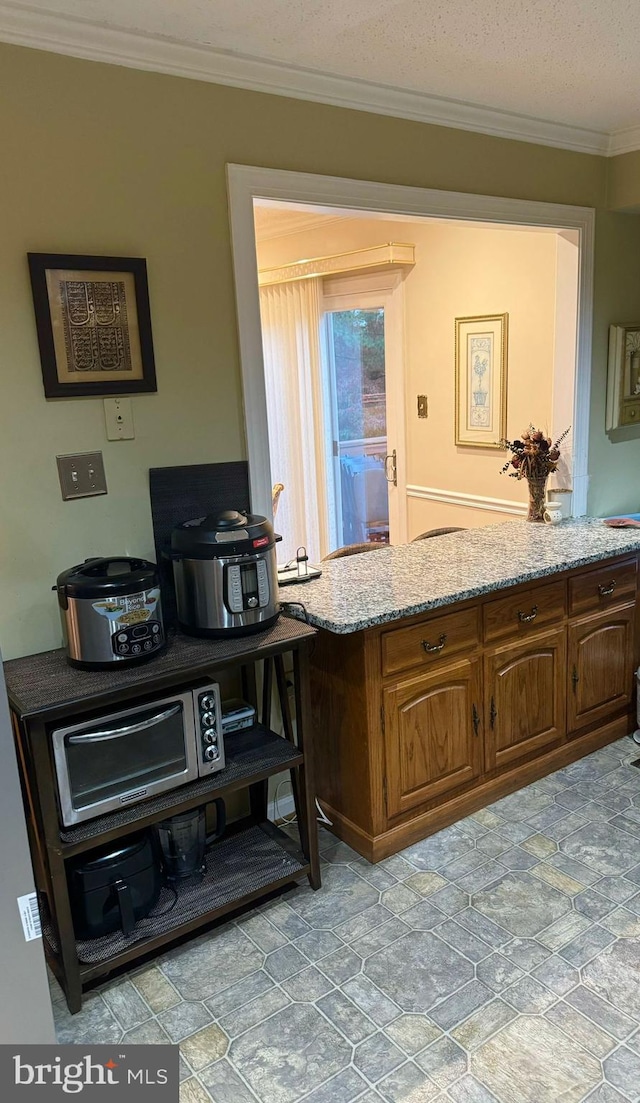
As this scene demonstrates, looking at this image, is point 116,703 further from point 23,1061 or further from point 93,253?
point 93,253

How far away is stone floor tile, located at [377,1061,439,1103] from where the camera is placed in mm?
1695

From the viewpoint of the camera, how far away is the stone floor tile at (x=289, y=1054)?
1.75 metres

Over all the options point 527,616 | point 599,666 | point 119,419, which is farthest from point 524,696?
point 119,419

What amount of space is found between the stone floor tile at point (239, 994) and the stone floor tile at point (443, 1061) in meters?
0.45

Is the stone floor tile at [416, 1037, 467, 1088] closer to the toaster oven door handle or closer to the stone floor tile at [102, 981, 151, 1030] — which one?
the stone floor tile at [102, 981, 151, 1030]

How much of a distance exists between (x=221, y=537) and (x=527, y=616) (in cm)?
124

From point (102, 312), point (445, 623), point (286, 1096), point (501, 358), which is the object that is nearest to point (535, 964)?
point (286, 1096)

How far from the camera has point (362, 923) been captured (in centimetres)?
226

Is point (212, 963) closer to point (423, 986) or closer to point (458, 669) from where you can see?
point (423, 986)

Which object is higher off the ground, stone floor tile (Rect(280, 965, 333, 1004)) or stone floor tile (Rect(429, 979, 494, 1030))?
stone floor tile (Rect(429, 979, 494, 1030))

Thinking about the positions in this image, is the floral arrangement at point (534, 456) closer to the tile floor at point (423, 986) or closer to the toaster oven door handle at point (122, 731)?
the tile floor at point (423, 986)

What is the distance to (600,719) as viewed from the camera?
3211 millimetres

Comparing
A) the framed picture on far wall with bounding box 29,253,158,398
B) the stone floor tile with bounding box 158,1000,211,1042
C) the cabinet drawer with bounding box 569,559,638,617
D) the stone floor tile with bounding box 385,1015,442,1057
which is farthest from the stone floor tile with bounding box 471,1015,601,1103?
the framed picture on far wall with bounding box 29,253,158,398

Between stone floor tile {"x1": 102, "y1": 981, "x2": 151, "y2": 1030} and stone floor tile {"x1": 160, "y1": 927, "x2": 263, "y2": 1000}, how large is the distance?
0.33 ft
